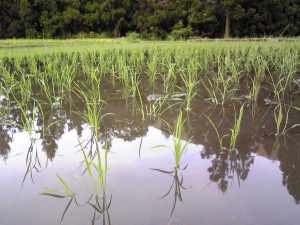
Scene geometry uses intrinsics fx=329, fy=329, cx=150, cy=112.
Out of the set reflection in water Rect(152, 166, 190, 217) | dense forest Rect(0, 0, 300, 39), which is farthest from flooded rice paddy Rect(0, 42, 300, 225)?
dense forest Rect(0, 0, 300, 39)

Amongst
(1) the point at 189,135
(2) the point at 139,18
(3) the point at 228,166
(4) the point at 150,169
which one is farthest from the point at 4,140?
(2) the point at 139,18

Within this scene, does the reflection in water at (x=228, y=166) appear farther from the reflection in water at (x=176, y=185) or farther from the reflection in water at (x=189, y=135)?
the reflection in water at (x=176, y=185)

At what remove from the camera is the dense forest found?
1630 cm

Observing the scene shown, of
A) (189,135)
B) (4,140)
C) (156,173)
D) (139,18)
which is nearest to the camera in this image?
(156,173)

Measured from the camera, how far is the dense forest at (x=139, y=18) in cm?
1630

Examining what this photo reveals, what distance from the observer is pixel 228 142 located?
2.12 meters

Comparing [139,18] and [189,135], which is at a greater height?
[139,18]

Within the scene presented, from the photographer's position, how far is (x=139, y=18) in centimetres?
1677

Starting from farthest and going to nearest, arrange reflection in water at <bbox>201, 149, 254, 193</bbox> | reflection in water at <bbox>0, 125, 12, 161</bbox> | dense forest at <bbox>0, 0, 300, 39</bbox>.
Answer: dense forest at <bbox>0, 0, 300, 39</bbox> < reflection in water at <bbox>0, 125, 12, 161</bbox> < reflection in water at <bbox>201, 149, 254, 193</bbox>

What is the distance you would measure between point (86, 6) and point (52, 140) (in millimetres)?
16076

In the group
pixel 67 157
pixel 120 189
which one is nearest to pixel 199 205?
pixel 120 189

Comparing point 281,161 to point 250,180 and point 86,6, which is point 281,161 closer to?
point 250,180

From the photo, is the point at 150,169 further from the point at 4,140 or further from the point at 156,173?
the point at 4,140

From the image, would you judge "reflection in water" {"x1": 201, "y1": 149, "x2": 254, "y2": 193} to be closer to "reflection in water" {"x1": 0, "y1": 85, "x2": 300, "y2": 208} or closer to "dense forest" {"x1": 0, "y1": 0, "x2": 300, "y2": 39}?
"reflection in water" {"x1": 0, "y1": 85, "x2": 300, "y2": 208}
